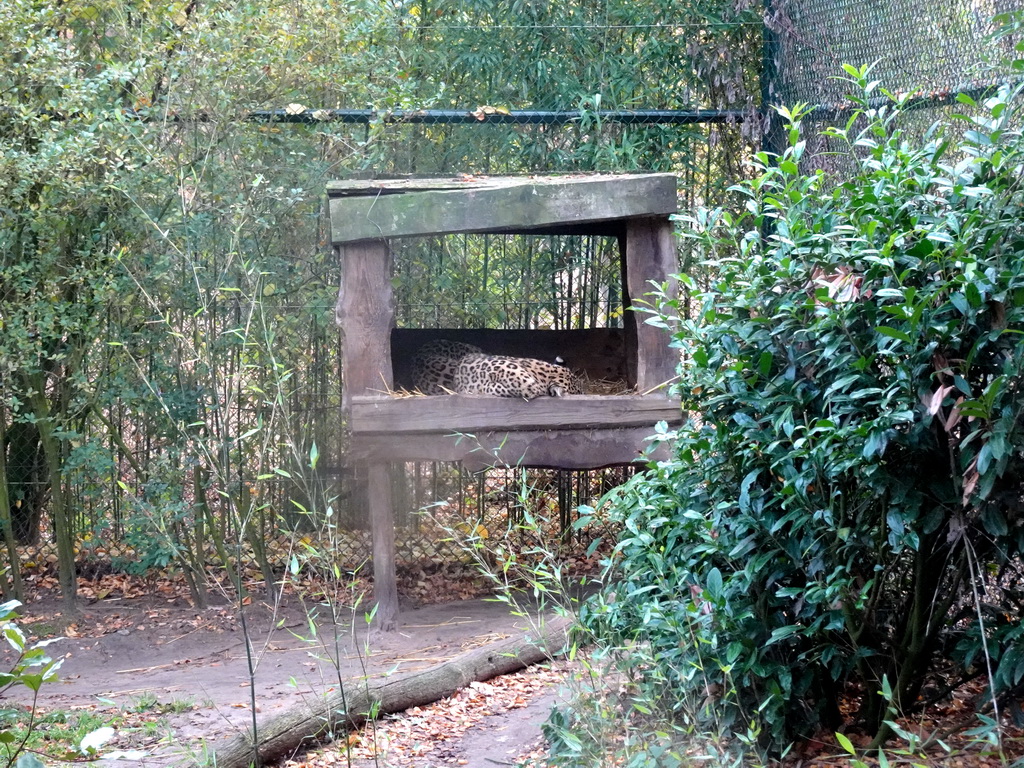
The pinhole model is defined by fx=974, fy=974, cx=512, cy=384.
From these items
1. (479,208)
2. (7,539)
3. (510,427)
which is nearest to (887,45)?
(479,208)

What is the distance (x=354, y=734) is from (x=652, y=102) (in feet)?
16.2

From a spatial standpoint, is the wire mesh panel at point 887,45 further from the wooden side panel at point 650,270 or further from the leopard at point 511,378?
the leopard at point 511,378

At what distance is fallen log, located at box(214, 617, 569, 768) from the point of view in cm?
367

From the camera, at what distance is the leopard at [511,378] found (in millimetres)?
5441

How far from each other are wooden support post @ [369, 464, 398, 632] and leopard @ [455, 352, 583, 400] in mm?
715

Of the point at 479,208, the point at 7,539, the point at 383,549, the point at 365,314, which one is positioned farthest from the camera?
the point at 7,539

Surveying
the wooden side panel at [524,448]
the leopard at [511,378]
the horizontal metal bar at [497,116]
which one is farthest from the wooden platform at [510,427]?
the horizontal metal bar at [497,116]

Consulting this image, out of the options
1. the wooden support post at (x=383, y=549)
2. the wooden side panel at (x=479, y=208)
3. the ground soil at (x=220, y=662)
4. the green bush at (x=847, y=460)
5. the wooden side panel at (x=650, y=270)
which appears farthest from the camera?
the wooden support post at (x=383, y=549)

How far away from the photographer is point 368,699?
150 inches

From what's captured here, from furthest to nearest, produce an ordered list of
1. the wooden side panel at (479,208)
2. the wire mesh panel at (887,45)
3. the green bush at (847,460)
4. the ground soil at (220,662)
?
the wooden side panel at (479,208) → the wire mesh panel at (887,45) → the ground soil at (220,662) → the green bush at (847,460)

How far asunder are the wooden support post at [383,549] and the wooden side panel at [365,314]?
2.07ft

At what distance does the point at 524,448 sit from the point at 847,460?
301cm

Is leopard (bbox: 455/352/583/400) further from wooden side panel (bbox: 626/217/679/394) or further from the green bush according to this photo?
the green bush

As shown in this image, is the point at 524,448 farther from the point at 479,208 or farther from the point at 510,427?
the point at 479,208
